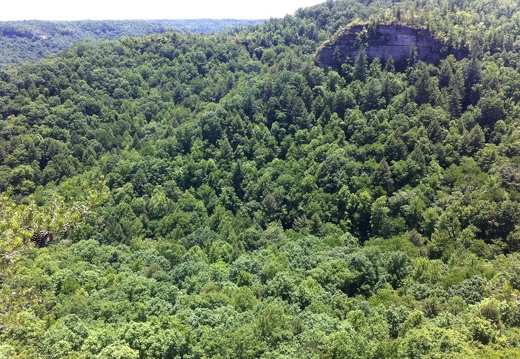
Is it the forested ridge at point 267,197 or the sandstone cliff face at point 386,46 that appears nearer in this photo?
the forested ridge at point 267,197

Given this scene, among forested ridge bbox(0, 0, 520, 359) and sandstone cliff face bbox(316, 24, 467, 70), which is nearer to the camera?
forested ridge bbox(0, 0, 520, 359)

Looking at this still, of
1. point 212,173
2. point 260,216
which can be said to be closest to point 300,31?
point 212,173

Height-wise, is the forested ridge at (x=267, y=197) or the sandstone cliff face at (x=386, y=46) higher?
the sandstone cliff face at (x=386, y=46)

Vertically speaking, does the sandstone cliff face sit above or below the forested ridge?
above
